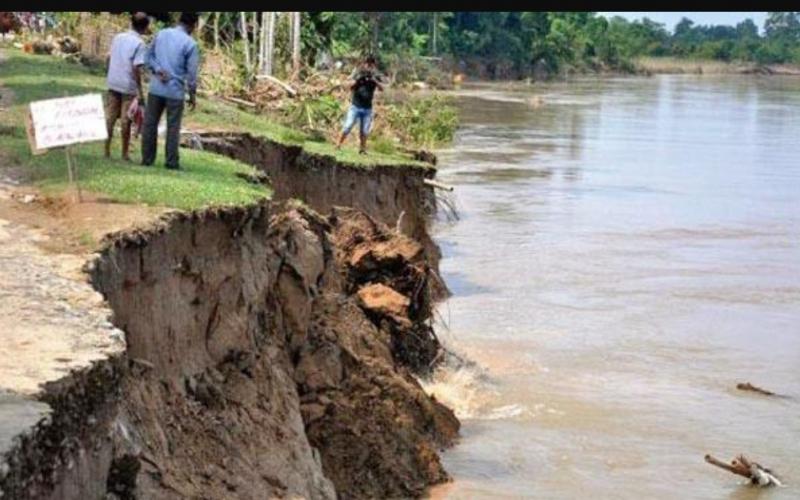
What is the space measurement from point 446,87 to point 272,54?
160 feet

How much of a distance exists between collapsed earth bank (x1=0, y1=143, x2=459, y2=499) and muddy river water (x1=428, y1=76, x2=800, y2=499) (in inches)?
34.7

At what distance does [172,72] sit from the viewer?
39.3 ft

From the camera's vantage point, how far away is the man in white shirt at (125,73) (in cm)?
1227

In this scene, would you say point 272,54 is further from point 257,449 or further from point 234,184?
point 257,449

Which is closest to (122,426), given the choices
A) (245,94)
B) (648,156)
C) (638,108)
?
(245,94)

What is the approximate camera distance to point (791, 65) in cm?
13100

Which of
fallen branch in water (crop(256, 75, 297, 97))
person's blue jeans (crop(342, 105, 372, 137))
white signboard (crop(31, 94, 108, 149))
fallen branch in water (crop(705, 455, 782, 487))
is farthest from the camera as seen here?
fallen branch in water (crop(256, 75, 297, 97))

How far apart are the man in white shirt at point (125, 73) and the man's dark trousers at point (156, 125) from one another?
0.94 feet

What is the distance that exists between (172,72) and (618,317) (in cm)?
975

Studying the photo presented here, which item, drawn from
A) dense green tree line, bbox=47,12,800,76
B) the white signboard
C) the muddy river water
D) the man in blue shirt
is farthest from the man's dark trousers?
dense green tree line, bbox=47,12,800,76

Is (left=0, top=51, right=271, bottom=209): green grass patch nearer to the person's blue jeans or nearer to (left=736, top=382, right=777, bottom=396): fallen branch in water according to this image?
the person's blue jeans

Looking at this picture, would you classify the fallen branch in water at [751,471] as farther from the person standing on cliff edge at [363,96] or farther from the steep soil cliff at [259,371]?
the person standing on cliff edge at [363,96]

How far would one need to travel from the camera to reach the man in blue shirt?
11883mm

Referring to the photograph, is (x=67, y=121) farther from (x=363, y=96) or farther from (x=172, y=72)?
(x=363, y=96)
